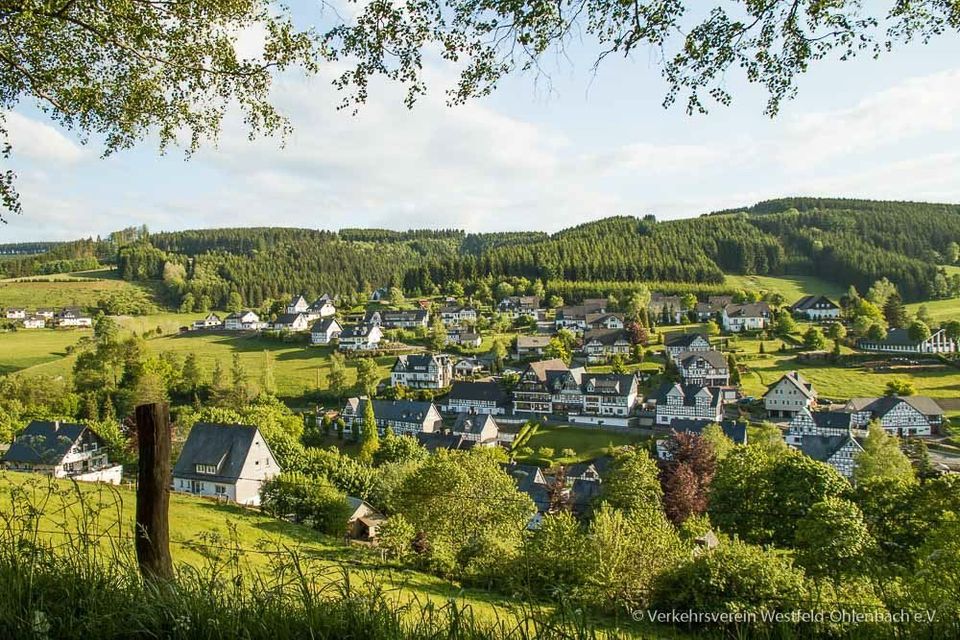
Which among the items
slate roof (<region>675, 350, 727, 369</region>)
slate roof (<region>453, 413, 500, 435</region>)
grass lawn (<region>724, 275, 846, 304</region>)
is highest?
Answer: grass lawn (<region>724, 275, 846, 304</region>)

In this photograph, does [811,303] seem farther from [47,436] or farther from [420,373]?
[47,436]

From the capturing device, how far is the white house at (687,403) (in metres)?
50.3

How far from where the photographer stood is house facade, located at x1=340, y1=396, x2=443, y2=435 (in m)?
52.5

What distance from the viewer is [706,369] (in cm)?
5900

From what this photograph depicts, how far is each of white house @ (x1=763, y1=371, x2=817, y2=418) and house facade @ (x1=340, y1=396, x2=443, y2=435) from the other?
2875 cm

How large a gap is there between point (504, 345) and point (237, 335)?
145 ft

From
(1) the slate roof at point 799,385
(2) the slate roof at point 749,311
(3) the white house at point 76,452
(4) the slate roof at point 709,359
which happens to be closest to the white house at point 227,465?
(3) the white house at point 76,452

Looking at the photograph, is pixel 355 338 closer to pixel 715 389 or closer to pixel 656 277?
pixel 715 389

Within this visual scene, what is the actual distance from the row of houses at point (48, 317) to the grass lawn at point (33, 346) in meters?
5.61

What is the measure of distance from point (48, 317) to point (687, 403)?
108 meters

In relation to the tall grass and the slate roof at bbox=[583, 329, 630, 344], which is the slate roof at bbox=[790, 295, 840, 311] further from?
the tall grass

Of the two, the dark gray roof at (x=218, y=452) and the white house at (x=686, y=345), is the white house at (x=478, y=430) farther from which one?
the white house at (x=686, y=345)

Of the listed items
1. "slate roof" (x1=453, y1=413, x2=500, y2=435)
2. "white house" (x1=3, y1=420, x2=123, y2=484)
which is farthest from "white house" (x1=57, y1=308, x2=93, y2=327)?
"slate roof" (x1=453, y1=413, x2=500, y2=435)

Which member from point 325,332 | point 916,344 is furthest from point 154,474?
point 325,332
